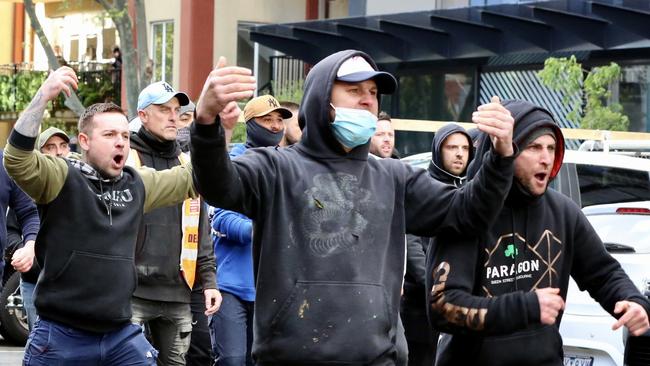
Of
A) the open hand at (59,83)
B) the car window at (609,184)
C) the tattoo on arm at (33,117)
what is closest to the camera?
the open hand at (59,83)

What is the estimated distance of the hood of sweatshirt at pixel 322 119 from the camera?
5328 millimetres

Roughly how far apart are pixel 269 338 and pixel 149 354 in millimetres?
2089

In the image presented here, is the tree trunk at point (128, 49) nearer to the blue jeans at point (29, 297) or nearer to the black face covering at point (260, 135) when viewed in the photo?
the blue jeans at point (29, 297)

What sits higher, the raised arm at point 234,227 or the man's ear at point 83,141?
the man's ear at point 83,141

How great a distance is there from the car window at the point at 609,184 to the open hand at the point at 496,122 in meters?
6.01

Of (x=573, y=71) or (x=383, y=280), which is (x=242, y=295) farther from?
(x=573, y=71)

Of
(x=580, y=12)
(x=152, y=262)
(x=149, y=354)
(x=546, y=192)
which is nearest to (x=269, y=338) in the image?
(x=546, y=192)

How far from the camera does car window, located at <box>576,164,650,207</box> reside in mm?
11141

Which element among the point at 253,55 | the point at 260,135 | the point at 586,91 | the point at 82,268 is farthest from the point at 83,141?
the point at 253,55

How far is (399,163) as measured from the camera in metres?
5.60

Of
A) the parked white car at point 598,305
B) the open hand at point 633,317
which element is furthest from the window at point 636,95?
the open hand at point 633,317

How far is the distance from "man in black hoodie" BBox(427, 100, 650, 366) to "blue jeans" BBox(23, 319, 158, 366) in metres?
1.86

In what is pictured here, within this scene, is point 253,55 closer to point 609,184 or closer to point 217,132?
point 609,184

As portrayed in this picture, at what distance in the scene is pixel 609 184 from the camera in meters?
11.3
